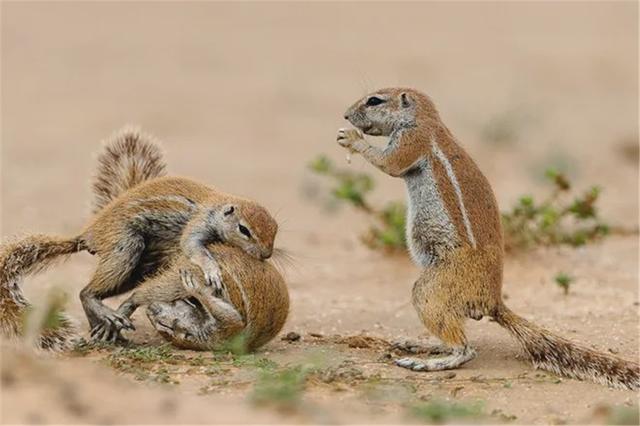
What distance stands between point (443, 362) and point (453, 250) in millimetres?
691

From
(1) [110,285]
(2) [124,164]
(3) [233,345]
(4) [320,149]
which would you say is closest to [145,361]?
(3) [233,345]

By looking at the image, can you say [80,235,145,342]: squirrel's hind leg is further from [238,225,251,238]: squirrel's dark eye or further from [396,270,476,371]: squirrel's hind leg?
[396,270,476,371]: squirrel's hind leg

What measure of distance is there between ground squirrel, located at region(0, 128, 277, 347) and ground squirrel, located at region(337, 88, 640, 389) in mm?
940

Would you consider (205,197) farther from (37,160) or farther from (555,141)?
(555,141)

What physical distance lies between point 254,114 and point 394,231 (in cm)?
878

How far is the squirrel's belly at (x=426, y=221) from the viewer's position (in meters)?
7.86

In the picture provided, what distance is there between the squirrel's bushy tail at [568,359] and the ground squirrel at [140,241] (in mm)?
1619

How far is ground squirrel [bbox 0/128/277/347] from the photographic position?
7.85 metres

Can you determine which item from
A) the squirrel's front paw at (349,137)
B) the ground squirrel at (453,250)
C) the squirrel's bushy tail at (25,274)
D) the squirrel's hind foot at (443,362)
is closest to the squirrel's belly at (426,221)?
the ground squirrel at (453,250)

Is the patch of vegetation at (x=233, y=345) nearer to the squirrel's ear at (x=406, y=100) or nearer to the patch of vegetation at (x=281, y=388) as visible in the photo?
the patch of vegetation at (x=281, y=388)

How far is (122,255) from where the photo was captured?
8016 mm

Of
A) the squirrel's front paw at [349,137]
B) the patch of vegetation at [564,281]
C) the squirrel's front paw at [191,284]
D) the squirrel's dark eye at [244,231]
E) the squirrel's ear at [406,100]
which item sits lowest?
the squirrel's front paw at [191,284]

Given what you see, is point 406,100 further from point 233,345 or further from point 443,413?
point 443,413

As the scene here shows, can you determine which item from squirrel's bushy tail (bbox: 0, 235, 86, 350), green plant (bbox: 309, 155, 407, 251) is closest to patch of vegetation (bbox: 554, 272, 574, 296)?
green plant (bbox: 309, 155, 407, 251)
